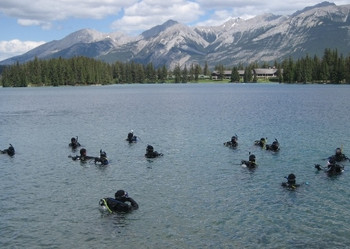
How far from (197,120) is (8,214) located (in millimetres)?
57903

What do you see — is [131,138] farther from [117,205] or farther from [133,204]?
[117,205]

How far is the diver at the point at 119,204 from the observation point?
28.6 m

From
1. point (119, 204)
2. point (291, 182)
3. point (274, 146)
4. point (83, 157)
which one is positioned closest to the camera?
point (119, 204)

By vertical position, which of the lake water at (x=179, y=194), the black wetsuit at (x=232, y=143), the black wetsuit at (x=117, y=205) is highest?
the black wetsuit at (x=232, y=143)

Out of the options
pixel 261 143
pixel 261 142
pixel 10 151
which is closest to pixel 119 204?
pixel 10 151

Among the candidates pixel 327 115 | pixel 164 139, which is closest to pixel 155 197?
pixel 164 139

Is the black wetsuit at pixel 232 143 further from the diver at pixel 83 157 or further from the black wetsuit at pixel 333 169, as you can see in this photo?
the diver at pixel 83 157

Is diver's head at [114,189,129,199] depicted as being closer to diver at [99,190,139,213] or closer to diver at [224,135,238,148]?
diver at [99,190,139,213]

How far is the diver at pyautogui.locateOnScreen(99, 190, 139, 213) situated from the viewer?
1125 inches

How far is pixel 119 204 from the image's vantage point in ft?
93.7

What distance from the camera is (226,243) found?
76.4 feet

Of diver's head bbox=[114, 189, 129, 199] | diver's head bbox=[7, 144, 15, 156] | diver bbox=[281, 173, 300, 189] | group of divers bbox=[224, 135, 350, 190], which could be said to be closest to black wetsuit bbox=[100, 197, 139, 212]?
diver's head bbox=[114, 189, 129, 199]

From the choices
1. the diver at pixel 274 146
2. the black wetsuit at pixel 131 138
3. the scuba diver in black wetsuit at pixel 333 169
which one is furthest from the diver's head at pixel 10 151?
the scuba diver in black wetsuit at pixel 333 169

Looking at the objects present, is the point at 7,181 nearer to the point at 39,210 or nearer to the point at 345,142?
the point at 39,210
